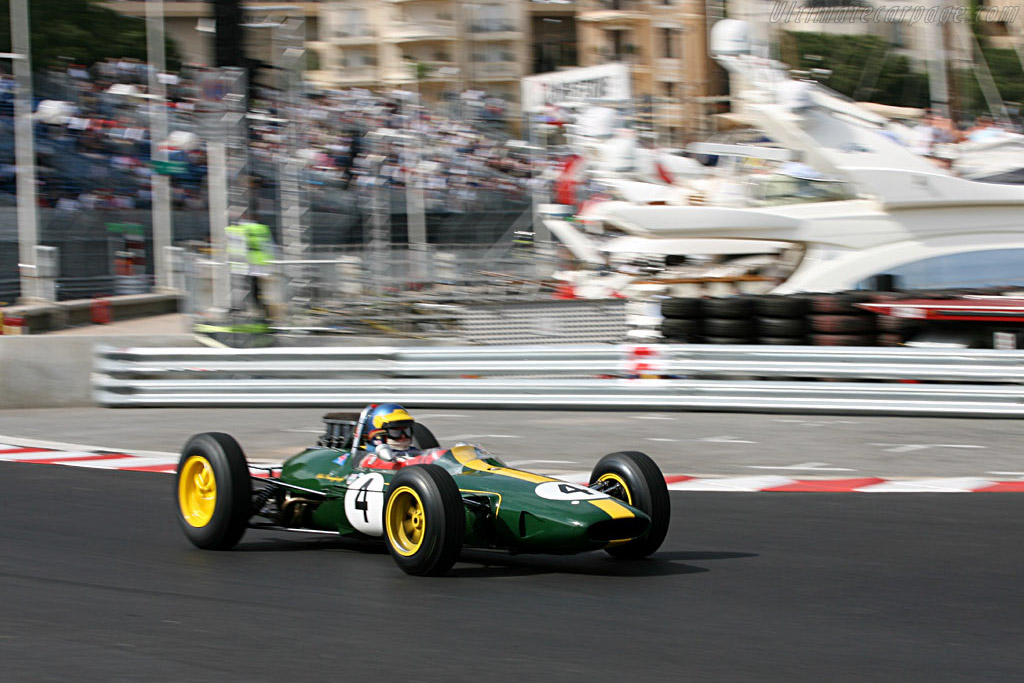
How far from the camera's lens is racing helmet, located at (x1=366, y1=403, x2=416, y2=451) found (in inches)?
254

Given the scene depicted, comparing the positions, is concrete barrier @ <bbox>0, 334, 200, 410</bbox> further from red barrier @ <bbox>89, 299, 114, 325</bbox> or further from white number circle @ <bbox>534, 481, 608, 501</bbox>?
white number circle @ <bbox>534, 481, 608, 501</bbox>

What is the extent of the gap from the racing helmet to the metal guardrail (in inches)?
263

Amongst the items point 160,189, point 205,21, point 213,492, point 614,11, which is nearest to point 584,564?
point 213,492

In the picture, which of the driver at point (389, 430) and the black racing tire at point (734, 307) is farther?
the black racing tire at point (734, 307)

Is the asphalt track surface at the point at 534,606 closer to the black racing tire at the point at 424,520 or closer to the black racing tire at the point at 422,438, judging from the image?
the black racing tire at the point at 424,520

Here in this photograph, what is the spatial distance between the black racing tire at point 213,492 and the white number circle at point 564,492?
61.1 inches

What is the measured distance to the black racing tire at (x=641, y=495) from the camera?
6.02 meters

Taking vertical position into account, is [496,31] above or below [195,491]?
above

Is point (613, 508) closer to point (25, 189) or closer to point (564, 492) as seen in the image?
point (564, 492)

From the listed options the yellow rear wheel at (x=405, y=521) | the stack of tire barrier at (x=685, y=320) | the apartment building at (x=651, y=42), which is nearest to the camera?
the yellow rear wheel at (x=405, y=521)

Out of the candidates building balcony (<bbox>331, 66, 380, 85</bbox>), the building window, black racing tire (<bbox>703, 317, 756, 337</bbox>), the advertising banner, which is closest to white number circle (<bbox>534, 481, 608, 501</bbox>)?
black racing tire (<bbox>703, 317, 756, 337</bbox>)

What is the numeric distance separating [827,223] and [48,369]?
9190 millimetres

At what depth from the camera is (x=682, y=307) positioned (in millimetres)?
14375

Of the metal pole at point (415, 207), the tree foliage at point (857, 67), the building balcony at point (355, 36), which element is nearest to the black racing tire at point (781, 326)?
the metal pole at point (415, 207)
